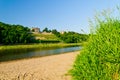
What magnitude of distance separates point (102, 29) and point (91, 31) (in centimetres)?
45

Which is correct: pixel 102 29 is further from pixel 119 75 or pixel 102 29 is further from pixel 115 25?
pixel 119 75

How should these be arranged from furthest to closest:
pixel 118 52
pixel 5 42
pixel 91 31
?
pixel 5 42 → pixel 91 31 → pixel 118 52

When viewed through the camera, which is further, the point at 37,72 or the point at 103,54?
the point at 37,72

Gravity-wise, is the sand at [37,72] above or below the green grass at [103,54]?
below

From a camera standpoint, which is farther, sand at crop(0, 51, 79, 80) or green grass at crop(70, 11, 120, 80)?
sand at crop(0, 51, 79, 80)

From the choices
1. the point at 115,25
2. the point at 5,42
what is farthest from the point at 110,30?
the point at 5,42

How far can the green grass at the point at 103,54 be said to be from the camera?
7812 millimetres

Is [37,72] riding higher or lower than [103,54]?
lower

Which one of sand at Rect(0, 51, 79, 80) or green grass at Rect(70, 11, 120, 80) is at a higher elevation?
green grass at Rect(70, 11, 120, 80)

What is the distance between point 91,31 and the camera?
8.83 m

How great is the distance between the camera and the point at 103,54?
800 centimetres

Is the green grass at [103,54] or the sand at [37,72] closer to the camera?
the green grass at [103,54]

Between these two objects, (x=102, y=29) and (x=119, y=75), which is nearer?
(x=119, y=75)

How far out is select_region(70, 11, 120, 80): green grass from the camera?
7812 millimetres
